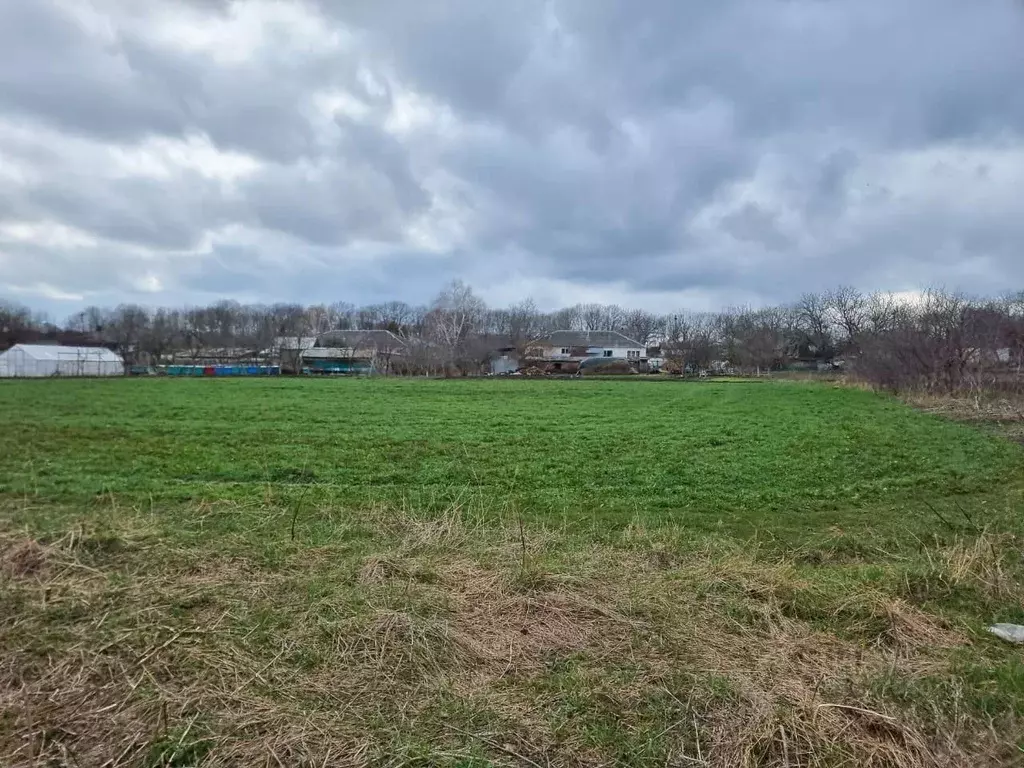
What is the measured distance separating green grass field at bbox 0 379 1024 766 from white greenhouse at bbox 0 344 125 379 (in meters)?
73.3

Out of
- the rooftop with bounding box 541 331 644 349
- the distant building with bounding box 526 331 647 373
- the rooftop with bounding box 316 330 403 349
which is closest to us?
the rooftop with bounding box 316 330 403 349

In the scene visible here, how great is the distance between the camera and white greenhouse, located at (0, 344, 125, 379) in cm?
7325

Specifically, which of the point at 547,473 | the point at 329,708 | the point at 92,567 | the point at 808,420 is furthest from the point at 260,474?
the point at 808,420

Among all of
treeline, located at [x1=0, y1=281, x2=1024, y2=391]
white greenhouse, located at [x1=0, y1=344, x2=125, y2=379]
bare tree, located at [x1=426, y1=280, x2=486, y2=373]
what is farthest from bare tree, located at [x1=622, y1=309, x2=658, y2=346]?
white greenhouse, located at [x1=0, y1=344, x2=125, y2=379]

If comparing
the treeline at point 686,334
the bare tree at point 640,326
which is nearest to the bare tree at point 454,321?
the treeline at point 686,334

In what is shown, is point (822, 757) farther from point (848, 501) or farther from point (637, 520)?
point (848, 501)

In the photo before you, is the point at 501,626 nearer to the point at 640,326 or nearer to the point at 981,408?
the point at 981,408

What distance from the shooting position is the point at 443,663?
A: 4316 millimetres

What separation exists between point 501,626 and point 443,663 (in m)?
0.67

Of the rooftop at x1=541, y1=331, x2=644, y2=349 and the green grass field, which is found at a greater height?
the rooftop at x1=541, y1=331, x2=644, y2=349

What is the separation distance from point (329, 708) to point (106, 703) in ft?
4.23

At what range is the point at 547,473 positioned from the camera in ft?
41.7

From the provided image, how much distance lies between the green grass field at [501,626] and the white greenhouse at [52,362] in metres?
73.3

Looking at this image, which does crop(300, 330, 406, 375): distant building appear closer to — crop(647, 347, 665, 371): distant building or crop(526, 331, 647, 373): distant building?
crop(526, 331, 647, 373): distant building
